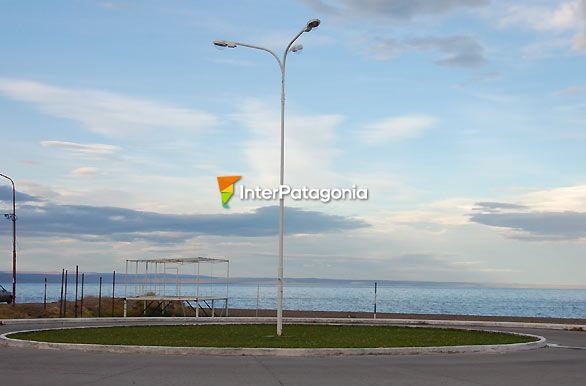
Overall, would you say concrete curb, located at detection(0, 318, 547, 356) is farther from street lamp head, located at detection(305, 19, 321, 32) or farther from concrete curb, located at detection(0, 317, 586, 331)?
concrete curb, located at detection(0, 317, 586, 331)

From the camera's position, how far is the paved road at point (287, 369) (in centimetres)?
1411

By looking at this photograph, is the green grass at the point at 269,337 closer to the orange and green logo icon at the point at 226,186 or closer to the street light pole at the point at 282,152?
the street light pole at the point at 282,152

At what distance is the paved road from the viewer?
46.3ft

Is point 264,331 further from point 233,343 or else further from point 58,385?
point 58,385

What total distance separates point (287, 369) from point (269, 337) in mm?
7653

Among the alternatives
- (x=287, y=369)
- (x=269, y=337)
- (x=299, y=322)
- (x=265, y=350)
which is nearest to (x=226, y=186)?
(x=299, y=322)

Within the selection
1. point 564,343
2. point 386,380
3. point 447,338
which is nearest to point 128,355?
point 386,380

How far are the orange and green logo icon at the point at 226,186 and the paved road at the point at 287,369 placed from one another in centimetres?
1252

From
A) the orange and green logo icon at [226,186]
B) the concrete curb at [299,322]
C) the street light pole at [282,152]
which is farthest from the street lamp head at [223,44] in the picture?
the concrete curb at [299,322]

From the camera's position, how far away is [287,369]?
52.5ft

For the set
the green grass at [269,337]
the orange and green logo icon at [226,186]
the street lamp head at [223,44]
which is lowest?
the green grass at [269,337]

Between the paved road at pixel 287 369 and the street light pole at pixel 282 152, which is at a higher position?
the street light pole at pixel 282 152

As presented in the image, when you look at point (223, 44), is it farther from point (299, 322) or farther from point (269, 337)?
point (299, 322)

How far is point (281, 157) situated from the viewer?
2453cm
